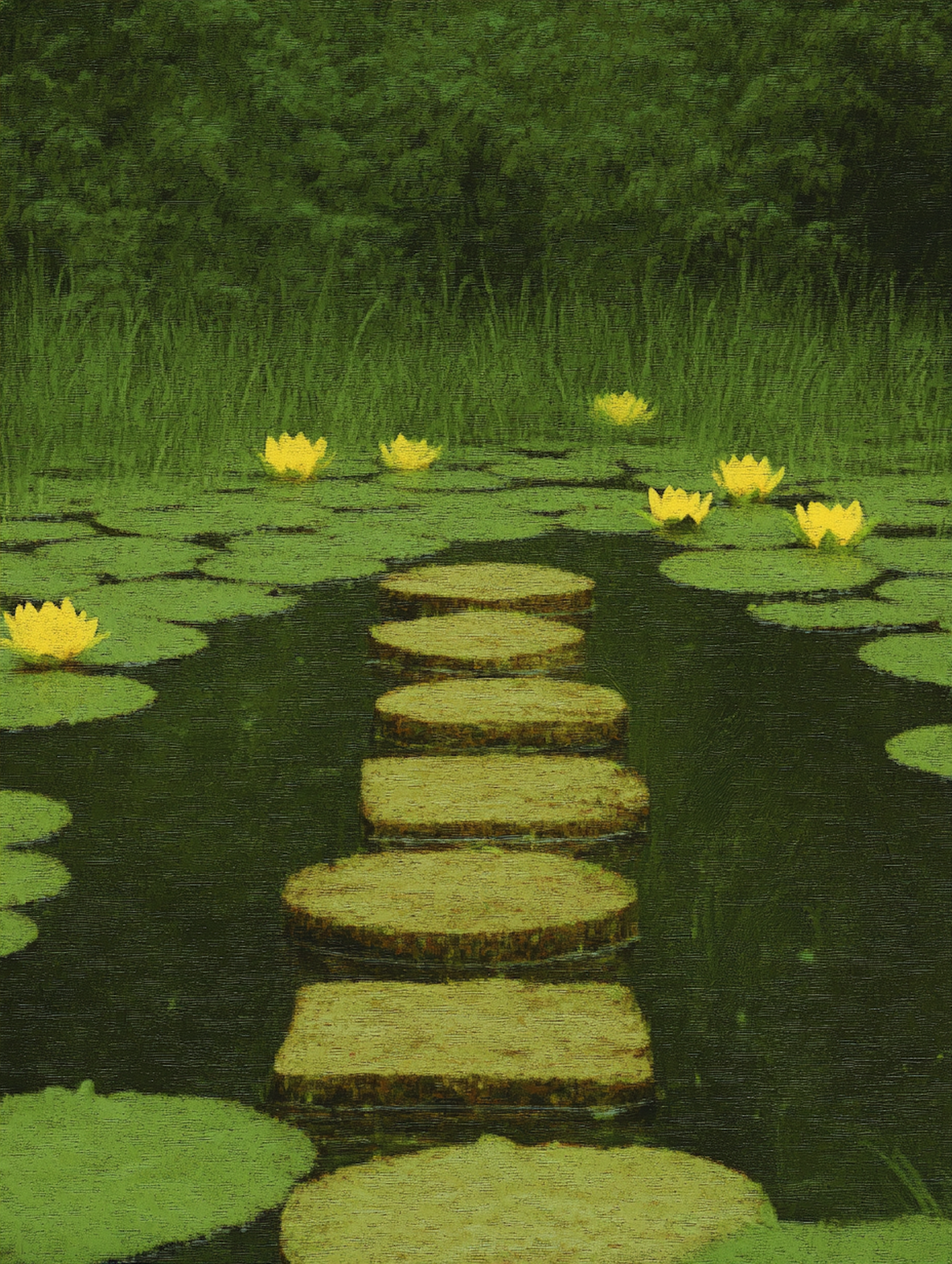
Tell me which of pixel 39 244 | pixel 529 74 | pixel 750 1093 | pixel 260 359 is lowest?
pixel 750 1093

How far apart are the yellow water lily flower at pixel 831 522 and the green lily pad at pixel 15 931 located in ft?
5.93

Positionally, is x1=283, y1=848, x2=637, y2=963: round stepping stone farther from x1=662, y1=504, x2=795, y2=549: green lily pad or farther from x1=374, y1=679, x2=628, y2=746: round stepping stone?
x1=662, y1=504, x2=795, y2=549: green lily pad

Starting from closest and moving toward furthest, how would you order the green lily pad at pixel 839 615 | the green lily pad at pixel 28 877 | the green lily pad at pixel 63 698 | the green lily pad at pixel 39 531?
the green lily pad at pixel 28 877, the green lily pad at pixel 63 698, the green lily pad at pixel 839 615, the green lily pad at pixel 39 531

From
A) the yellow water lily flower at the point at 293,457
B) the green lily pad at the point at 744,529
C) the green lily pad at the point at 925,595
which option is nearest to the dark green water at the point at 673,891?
the green lily pad at the point at 925,595

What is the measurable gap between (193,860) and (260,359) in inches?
123

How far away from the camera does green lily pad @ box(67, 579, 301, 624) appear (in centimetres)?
240

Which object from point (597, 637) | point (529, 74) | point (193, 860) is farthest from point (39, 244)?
point (193, 860)

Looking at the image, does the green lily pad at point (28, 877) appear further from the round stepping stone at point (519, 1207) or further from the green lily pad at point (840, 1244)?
the green lily pad at point (840, 1244)

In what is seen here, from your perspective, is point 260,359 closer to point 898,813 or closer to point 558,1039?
point 898,813

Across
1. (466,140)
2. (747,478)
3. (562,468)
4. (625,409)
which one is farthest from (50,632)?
(466,140)

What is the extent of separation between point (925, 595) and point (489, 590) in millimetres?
717

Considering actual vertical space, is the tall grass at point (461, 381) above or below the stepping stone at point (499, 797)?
above

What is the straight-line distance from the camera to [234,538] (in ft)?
9.70

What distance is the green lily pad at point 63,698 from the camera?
196 cm
